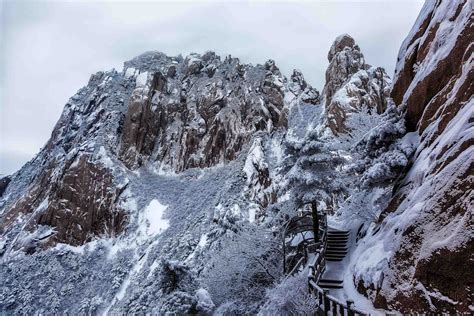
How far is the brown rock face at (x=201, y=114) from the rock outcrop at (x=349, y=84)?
14.8 meters

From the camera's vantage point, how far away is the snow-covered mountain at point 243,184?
457 inches

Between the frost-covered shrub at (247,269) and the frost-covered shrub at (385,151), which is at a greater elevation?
the frost-covered shrub at (385,151)

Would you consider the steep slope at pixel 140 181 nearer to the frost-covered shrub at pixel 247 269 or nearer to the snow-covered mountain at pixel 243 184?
the snow-covered mountain at pixel 243 184

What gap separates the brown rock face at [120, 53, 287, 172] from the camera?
83.6 m

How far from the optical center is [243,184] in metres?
66.0

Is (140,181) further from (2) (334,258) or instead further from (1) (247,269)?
(2) (334,258)

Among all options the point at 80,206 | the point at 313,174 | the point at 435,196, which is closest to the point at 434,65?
the point at 435,196

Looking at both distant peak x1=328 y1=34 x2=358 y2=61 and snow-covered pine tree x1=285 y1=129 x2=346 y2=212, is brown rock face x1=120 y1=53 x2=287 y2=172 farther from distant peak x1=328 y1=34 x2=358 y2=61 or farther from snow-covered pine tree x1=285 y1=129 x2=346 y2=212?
snow-covered pine tree x1=285 y1=129 x2=346 y2=212

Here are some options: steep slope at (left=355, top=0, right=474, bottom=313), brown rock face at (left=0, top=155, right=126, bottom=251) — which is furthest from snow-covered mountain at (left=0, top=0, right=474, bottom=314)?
brown rock face at (left=0, top=155, right=126, bottom=251)

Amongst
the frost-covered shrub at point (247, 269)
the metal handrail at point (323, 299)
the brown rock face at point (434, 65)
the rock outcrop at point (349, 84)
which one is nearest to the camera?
the metal handrail at point (323, 299)

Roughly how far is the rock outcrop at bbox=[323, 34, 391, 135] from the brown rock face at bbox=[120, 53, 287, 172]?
48.7 feet

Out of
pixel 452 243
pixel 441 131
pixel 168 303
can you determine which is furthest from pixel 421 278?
pixel 168 303

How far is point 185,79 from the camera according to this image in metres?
101

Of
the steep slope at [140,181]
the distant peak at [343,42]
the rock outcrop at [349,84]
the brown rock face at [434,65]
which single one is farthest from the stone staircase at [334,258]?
the distant peak at [343,42]
